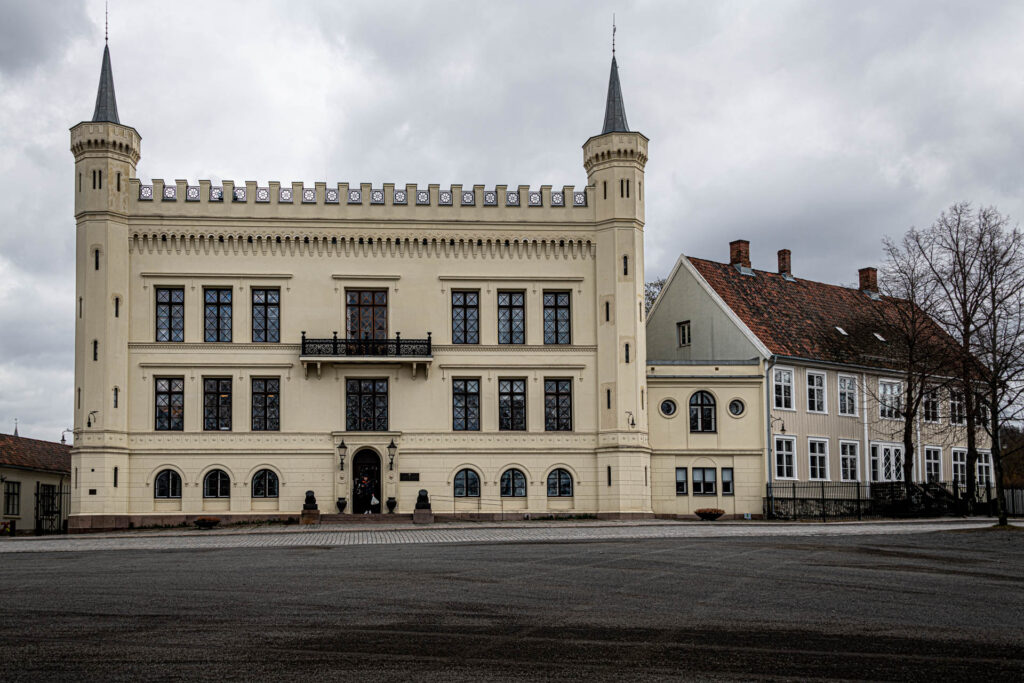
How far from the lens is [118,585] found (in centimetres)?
1672

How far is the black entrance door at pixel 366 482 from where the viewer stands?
130 feet

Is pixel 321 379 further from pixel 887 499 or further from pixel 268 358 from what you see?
pixel 887 499

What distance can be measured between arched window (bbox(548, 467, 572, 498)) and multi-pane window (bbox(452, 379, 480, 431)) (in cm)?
326

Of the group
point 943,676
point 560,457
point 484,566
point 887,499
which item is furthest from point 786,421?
point 943,676

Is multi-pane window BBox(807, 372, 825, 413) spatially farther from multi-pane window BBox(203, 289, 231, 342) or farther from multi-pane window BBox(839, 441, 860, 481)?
multi-pane window BBox(203, 289, 231, 342)

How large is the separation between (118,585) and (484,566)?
605 cm

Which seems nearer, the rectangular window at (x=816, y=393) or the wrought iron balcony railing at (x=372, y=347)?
the wrought iron balcony railing at (x=372, y=347)

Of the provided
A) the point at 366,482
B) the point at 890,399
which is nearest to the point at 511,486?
the point at 366,482

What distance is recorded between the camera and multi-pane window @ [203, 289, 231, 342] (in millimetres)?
39906

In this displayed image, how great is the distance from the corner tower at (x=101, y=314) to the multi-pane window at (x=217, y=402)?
8.96 feet

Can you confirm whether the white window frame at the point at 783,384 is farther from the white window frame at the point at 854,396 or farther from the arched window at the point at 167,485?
the arched window at the point at 167,485

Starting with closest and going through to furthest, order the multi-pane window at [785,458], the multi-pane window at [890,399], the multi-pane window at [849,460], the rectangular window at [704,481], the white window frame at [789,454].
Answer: the rectangular window at [704,481] → the white window frame at [789,454] → the multi-pane window at [785,458] → the multi-pane window at [849,460] → the multi-pane window at [890,399]

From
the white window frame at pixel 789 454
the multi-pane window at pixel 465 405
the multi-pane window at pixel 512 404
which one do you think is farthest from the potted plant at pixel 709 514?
the multi-pane window at pixel 465 405

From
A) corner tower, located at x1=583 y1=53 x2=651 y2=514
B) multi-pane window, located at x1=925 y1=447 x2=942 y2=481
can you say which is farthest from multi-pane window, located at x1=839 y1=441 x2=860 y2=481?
corner tower, located at x1=583 y1=53 x2=651 y2=514
